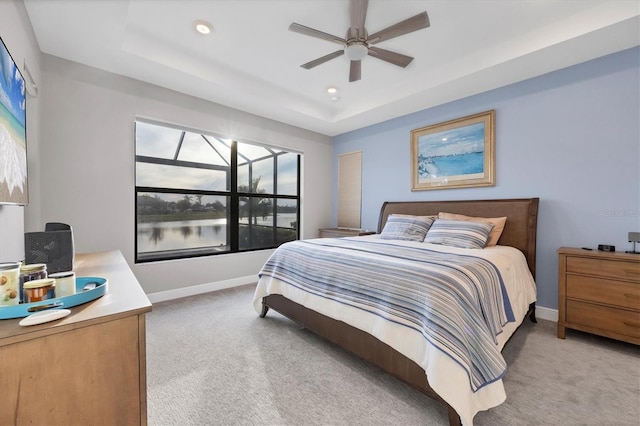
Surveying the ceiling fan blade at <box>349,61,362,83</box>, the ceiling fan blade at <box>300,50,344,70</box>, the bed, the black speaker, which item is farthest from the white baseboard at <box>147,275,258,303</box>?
the ceiling fan blade at <box>349,61,362,83</box>

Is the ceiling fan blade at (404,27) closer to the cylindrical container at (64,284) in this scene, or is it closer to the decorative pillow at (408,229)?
the decorative pillow at (408,229)

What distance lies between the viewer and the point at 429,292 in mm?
1474

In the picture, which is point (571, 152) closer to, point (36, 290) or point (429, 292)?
point (429, 292)

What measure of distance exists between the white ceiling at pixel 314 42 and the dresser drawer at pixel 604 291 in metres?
2.02

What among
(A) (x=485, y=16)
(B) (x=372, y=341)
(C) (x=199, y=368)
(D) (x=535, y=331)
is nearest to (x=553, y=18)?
(A) (x=485, y=16)

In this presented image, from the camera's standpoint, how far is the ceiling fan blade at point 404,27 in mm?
1938

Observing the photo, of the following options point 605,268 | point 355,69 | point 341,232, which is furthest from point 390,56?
point 341,232

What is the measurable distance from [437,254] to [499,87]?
234 cm

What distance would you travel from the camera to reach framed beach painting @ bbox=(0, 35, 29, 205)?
1.31m

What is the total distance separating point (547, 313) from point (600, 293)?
0.70 metres

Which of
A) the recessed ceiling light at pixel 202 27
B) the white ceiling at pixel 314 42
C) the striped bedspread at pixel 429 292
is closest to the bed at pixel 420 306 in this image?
the striped bedspread at pixel 429 292

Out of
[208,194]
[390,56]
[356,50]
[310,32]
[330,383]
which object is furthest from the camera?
[208,194]

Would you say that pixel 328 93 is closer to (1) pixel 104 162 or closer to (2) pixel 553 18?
(2) pixel 553 18

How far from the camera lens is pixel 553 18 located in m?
2.30
